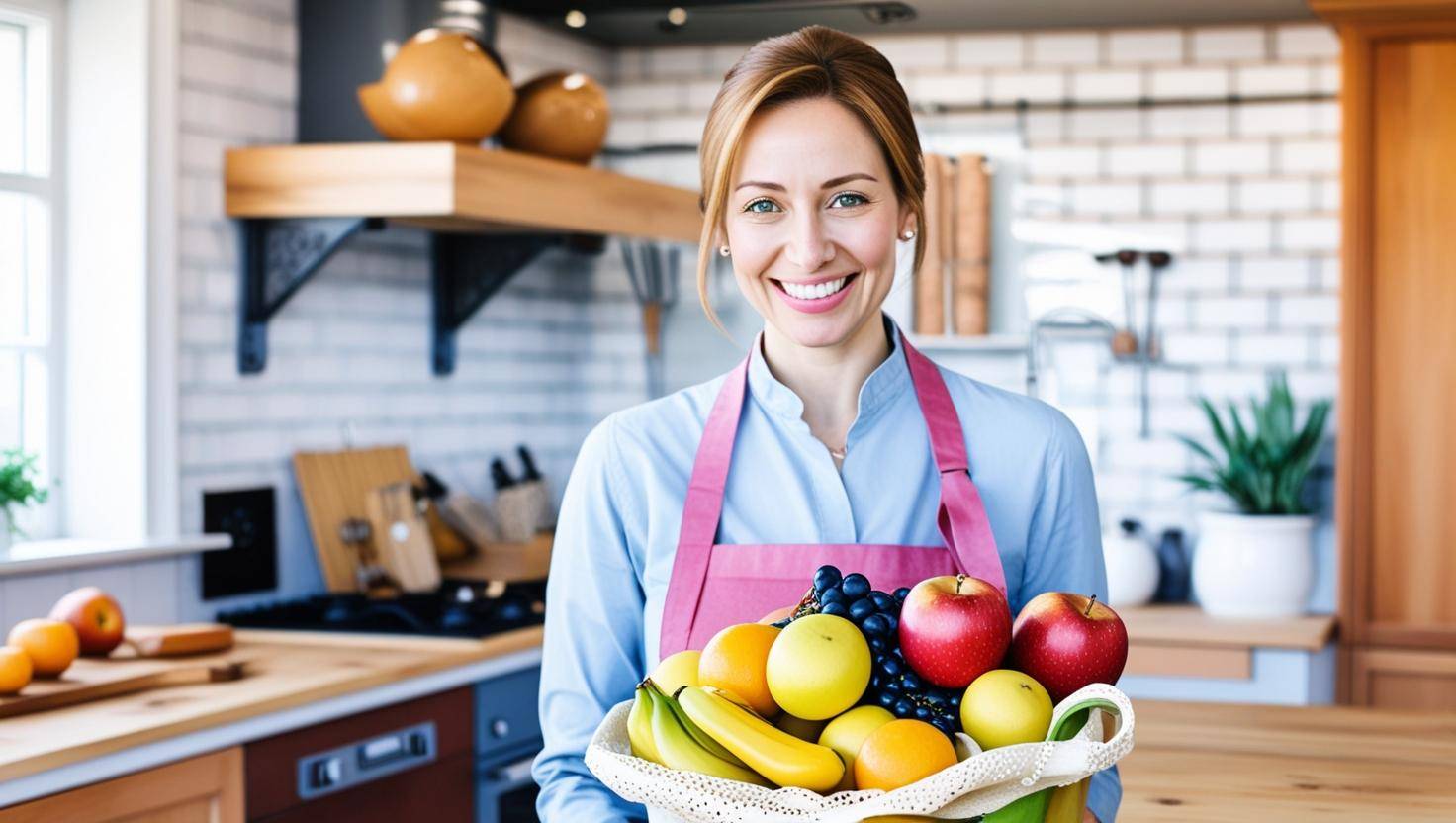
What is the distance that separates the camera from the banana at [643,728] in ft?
4.12

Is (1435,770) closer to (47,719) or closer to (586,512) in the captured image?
(586,512)

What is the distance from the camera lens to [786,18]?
15.3 ft

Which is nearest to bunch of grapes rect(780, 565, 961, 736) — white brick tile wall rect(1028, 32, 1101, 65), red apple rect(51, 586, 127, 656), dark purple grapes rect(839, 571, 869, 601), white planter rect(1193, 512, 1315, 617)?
dark purple grapes rect(839, 571, 869, 601)

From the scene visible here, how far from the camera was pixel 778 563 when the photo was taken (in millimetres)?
1649

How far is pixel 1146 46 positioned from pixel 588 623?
12.0 ft

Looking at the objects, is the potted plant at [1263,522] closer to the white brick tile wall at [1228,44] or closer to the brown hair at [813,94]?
the white brick tile wall at [1228,44]

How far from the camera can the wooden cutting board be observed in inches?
150

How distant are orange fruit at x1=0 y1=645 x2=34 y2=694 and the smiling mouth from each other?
5.26 feet

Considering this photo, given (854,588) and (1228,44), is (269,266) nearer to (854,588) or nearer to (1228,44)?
(854,588)

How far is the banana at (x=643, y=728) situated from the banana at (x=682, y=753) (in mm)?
10

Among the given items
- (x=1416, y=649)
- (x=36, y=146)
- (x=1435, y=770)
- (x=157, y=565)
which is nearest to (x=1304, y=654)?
(x=1416, y=649)

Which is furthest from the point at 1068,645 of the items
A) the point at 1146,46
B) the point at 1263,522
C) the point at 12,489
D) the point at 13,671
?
the point at 1146,46

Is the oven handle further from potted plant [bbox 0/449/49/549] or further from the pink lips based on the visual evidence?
the pink lips

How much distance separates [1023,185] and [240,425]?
2.49 meters
